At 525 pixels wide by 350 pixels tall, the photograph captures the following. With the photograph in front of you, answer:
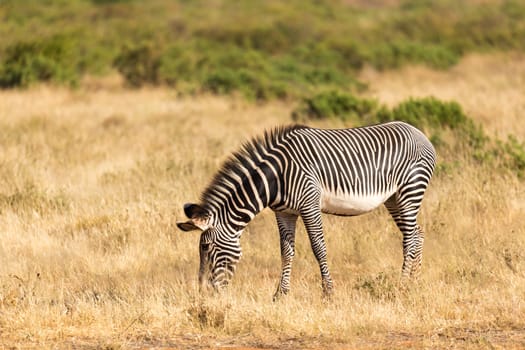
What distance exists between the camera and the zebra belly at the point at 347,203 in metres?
7.72

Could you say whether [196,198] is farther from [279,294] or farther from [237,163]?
[279,294]

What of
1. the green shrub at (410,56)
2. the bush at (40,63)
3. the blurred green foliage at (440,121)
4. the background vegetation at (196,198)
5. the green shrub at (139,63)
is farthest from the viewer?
the green shrub at (410,56)

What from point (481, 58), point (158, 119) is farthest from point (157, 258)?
point (481, 58)

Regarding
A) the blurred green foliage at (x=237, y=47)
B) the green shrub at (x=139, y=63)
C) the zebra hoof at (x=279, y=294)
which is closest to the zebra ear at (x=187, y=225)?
the zebra hoof at (x=279, y=294)

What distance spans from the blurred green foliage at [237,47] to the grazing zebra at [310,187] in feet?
39.1

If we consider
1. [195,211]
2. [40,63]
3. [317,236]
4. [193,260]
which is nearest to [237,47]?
[40,63]

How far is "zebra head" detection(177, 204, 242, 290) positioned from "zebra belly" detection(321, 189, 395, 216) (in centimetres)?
99

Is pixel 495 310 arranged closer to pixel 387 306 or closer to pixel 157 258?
pixel 387 306

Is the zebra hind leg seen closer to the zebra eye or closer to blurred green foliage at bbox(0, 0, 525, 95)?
the zebra eye

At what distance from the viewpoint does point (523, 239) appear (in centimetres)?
875

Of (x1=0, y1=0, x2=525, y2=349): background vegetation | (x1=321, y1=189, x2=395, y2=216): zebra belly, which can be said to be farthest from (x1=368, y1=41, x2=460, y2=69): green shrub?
(x1=321, y1=189, x2=395, y2=216): zebra belly

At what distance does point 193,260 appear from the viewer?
884cm

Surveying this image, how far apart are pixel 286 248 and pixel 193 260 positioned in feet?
4.67

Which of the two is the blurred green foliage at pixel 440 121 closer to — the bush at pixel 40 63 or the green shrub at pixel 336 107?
the green shrub at pixel 336 107
